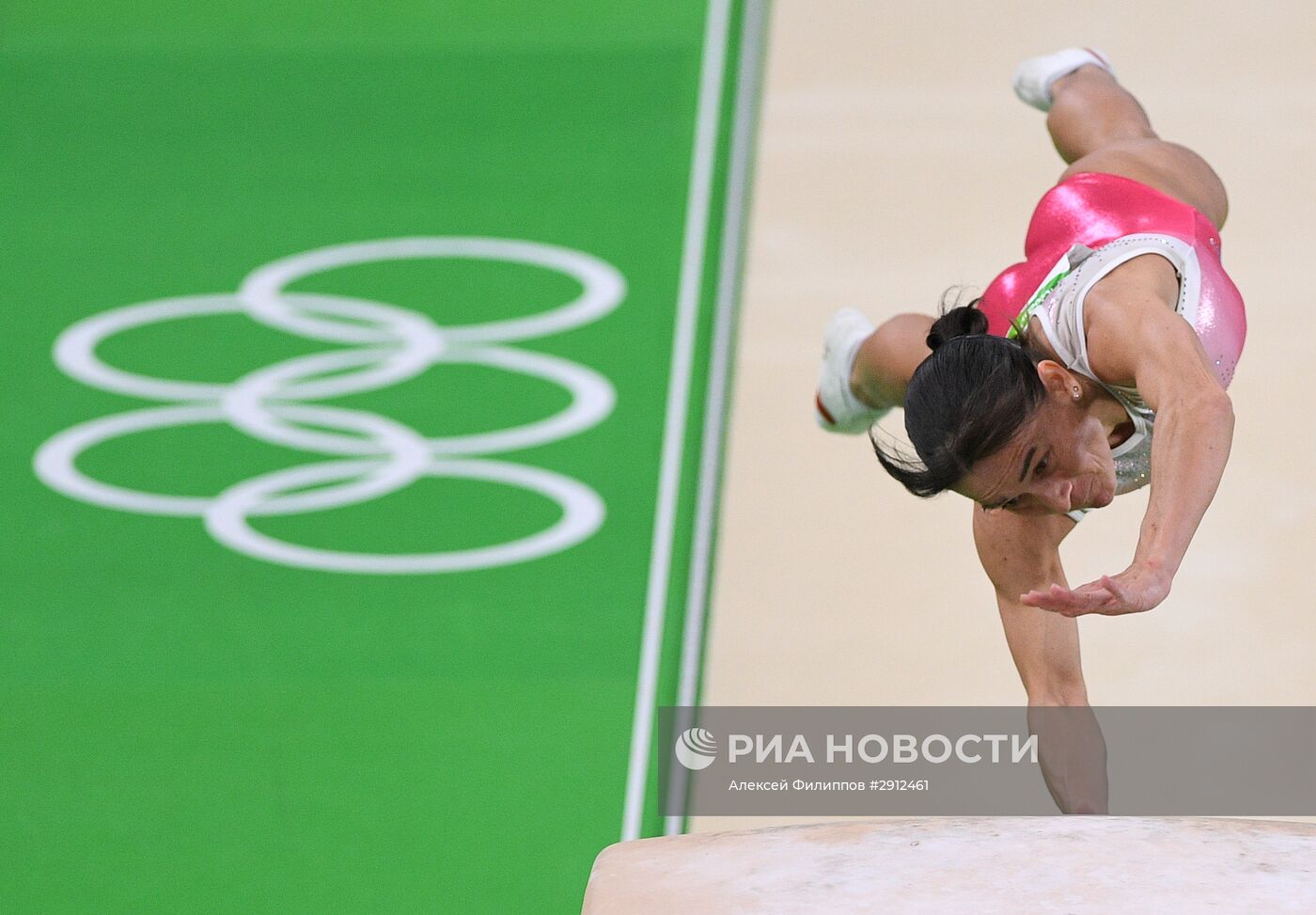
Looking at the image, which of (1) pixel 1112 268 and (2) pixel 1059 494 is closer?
(2) pixel 1059 494

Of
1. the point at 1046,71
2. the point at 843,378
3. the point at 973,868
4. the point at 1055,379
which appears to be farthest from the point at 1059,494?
the point at 1046,71

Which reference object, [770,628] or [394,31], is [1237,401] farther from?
[394,31]

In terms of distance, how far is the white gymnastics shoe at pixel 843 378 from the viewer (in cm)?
377

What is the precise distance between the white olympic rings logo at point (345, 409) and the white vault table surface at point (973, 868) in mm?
2362

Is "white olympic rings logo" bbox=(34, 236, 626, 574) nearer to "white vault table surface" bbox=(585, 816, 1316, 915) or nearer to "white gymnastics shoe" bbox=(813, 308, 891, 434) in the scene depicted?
"white gymnastics shoe" bbox=(813, 308, 891, 434)

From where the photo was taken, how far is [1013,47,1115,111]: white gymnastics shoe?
12.7 feet

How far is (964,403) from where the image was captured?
2447mm

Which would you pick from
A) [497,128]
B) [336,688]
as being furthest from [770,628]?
[497,128]

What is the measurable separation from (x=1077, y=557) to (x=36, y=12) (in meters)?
4.99

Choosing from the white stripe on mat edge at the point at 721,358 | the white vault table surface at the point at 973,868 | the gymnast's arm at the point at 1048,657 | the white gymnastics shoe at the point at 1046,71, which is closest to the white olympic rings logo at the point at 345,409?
the white stripe on mat edge at the point at 721,358

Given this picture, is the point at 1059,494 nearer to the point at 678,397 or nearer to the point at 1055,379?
the point at 1055,379

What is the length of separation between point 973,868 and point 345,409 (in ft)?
10.6

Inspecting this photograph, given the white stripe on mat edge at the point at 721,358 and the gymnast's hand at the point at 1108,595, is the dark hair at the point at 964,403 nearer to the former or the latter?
the gymnast's hand at the point at 1108,595

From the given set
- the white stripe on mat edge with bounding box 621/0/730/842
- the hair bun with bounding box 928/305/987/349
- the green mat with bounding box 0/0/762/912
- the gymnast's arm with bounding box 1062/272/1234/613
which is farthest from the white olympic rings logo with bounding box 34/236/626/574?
the gymnast's arm with bounding box 1062/272/1234/613
